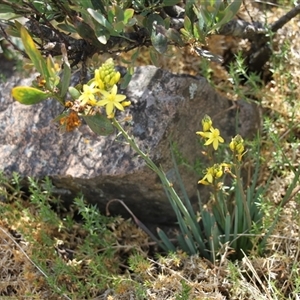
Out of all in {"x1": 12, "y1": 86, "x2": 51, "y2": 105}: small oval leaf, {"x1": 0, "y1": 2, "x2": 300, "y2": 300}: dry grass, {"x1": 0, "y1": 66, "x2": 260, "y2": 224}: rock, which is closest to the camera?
{"x1": 12, "y1": 86, "x2": 51, "y2": 105}: small oval leaf

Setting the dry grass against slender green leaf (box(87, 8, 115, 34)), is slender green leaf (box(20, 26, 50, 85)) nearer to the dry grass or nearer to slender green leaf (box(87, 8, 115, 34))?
slender green leaf (box(87, 8, 115, 34))

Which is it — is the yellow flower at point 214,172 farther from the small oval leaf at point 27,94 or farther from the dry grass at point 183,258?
the small oval leaf at point 27,94

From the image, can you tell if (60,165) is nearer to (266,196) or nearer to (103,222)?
(103,222)

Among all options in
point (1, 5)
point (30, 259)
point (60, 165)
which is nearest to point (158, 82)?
point (60, 165)

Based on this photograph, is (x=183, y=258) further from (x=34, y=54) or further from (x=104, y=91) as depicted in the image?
(x=34, y=54)

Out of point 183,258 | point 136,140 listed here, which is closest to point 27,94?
point 136,140

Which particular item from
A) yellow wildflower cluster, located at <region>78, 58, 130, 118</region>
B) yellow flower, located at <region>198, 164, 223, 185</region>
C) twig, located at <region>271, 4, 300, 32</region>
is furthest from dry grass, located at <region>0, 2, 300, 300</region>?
yellow wildflower cluster, located at <region>78, 58, 130, 118</region>
